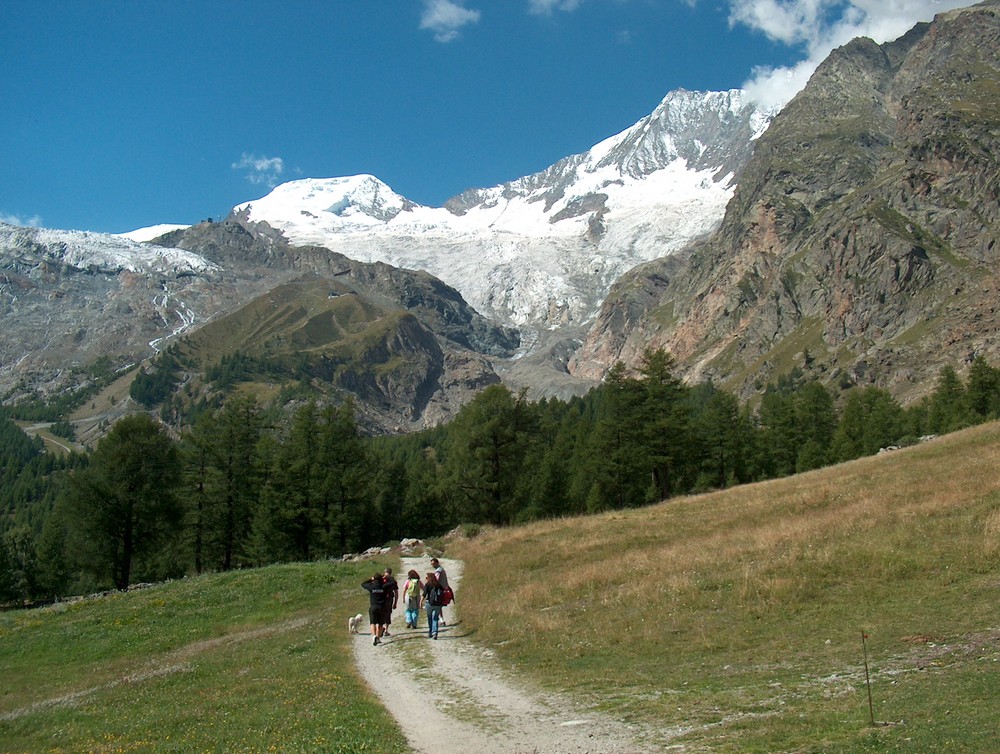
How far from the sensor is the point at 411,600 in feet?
85.9

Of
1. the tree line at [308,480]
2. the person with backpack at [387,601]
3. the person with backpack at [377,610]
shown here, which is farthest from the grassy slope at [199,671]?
the tree line at [308,480]

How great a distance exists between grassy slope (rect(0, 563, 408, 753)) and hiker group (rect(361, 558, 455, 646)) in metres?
1.37

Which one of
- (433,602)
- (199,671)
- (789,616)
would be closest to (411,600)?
(433,602)

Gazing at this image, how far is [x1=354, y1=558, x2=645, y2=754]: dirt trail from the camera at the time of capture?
1245cm

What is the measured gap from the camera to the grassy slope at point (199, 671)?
1466 cm

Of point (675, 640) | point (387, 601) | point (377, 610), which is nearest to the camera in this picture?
point (675, 640)

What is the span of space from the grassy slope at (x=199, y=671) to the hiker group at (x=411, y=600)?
Answer: 1.37 m

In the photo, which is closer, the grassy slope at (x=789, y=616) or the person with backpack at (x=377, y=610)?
the grassy slope at (x=789, y=616)

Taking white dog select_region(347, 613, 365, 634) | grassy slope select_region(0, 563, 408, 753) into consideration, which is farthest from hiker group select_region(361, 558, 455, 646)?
grassy slope select_region(0, 563, 408, 753)

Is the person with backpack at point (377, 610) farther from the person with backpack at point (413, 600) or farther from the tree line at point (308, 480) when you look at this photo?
the tree line at point (308, 480)

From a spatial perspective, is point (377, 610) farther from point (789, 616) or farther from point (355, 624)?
point (789, 616)

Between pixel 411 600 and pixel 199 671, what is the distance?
6.95 m

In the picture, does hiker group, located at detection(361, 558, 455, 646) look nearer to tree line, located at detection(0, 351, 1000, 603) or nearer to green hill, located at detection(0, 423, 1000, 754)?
green hill, located at detection(0, 423, 1000, 754)

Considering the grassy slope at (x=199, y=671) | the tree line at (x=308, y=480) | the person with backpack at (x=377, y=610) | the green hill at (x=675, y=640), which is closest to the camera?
the green hill at (x=675, y=640)
